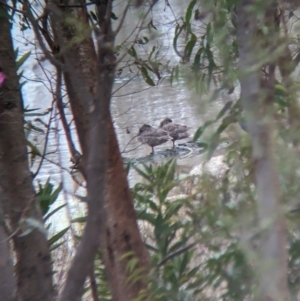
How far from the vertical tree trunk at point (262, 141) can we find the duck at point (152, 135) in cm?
187

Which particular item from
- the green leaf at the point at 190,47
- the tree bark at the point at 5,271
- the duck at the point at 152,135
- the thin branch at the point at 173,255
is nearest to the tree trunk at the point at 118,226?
the thin branch at the point at 173,255

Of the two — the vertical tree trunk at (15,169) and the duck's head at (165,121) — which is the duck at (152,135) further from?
the vertical tree trunk at (15,169)

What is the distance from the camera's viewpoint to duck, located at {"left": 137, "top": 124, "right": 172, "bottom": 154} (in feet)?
9.22

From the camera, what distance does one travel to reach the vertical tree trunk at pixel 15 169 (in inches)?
50.1

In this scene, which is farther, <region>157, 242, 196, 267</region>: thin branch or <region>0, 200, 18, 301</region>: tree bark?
<region>157, 242, 196, 267</region>: thin branch

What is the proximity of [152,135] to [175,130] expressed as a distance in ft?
0.94

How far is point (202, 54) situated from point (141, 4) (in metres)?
0.22

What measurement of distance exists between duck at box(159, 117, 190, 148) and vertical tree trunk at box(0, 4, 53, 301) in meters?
1.82

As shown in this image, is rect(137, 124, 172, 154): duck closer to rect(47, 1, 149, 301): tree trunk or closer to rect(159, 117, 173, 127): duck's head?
rect(159, 117, 173, 127): duck's head

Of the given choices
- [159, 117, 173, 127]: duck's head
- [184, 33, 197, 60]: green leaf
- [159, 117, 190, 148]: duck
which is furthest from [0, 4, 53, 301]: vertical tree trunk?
[159, 117, 173, 127]: duck's head

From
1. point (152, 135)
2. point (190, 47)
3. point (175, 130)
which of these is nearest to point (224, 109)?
point (190, 47)

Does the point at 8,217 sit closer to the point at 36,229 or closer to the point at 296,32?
the point at 36,229

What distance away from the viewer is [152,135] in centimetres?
295

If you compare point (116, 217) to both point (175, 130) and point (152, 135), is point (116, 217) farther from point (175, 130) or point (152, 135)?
point (175, 130)
